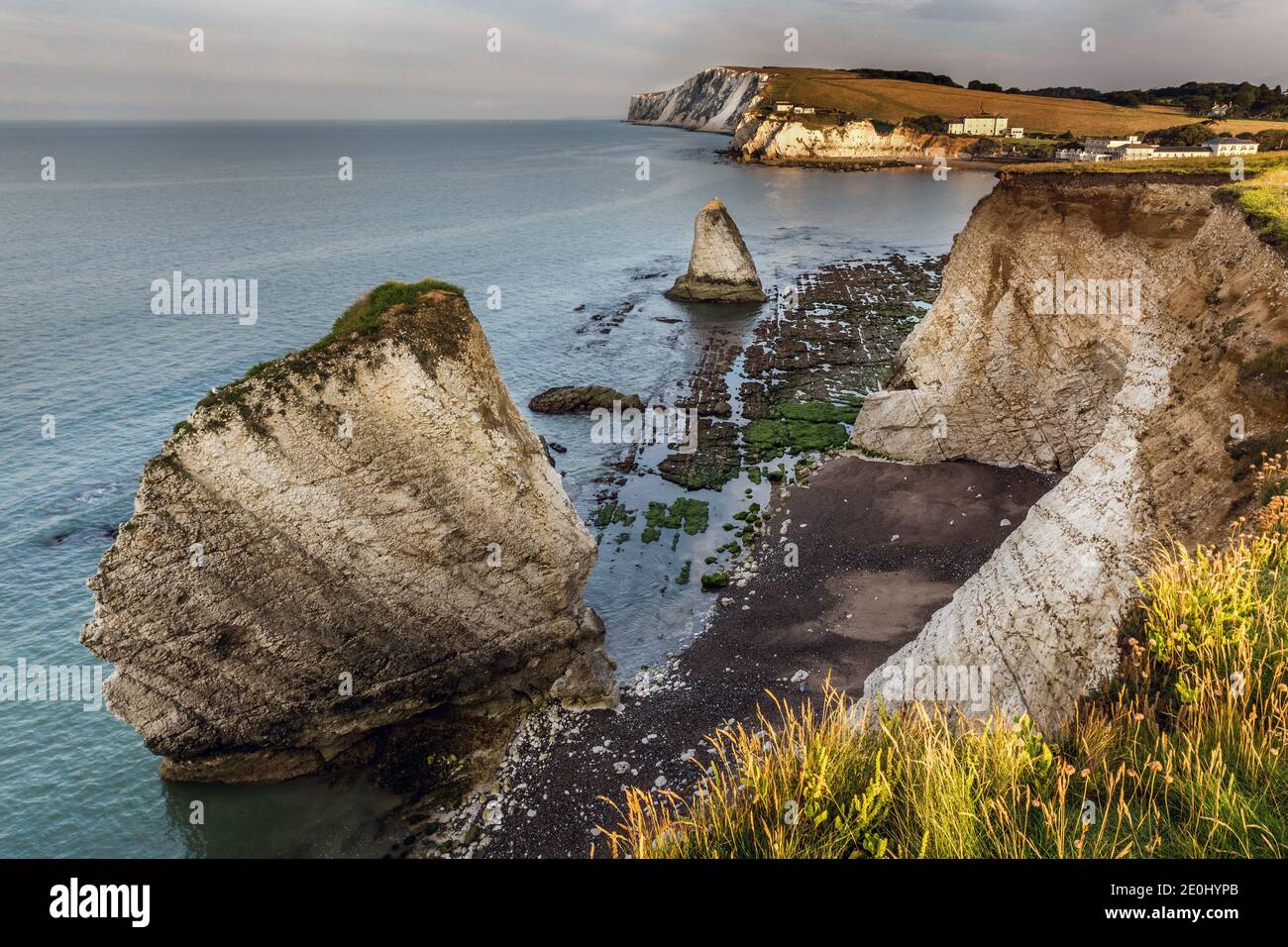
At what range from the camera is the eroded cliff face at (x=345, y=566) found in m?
18.7

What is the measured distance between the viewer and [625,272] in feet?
287

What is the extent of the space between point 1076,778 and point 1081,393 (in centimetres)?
2740

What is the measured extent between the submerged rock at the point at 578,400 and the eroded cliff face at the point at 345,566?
24849 millimetres

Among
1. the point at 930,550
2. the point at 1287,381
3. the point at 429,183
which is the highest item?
the point at 429,183

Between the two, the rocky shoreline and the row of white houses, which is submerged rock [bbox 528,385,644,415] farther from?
the row of white houses

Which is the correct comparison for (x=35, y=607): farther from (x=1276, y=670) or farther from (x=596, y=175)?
(x=596, y=175)

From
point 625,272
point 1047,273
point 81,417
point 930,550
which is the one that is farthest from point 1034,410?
point 625,272

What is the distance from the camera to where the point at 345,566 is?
20047 mm

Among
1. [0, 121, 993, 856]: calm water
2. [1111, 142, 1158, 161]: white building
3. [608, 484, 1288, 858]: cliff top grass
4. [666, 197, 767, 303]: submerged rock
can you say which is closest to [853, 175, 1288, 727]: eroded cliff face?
[608, 484, 1288, 858]: cliff top grass

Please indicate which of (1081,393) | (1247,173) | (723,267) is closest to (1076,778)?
(1081,393)

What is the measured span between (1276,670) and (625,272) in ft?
276

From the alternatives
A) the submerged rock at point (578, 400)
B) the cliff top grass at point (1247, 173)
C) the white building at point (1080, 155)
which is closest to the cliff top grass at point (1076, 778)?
the cliff top grass at point (1247, 173)

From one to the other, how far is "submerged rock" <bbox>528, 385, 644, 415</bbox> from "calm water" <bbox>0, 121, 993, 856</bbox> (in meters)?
1.56

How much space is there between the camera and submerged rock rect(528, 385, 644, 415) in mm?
47594
